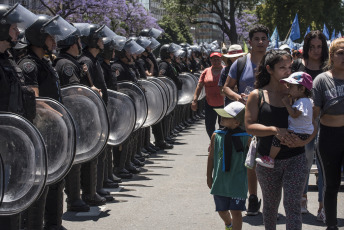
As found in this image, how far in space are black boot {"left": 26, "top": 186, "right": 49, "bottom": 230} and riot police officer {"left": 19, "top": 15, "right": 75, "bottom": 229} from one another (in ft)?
0.39

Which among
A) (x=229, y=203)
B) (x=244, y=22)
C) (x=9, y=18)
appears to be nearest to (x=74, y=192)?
(x=229, y=203)

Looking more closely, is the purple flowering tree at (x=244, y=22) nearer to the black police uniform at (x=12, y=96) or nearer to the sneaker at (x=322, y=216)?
the sneaker at (x=322, y=216)

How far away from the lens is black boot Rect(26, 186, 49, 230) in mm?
6277

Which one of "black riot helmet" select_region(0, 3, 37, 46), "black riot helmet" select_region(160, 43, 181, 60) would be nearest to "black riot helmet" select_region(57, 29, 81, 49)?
"black riot helmet" select_region(0, 3, 37, 46)

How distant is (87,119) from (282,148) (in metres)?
2.34

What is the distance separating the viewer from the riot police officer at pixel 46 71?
6.67 metres

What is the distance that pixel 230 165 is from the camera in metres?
6.29

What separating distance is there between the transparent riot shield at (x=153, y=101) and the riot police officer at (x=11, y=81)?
6163 mm

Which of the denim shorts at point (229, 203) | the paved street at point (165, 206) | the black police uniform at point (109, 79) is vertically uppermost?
the black police uniform at point (109, 79)

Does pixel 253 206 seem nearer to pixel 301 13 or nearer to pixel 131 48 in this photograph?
pixel 131 48

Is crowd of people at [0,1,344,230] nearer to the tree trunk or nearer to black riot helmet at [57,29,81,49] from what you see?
black riot helmet at [57,29,81,49]

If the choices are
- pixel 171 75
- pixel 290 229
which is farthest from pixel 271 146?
pixel 171 75

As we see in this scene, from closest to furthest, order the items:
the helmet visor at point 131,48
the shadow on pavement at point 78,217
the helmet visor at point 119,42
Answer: the shadow on pavement at point 78,217, the helmet visor at point 119,42, the helmet visor at point 131,48

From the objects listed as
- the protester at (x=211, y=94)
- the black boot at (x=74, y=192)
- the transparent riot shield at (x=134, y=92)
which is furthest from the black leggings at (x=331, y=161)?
the protester at (x=211, y=94)
